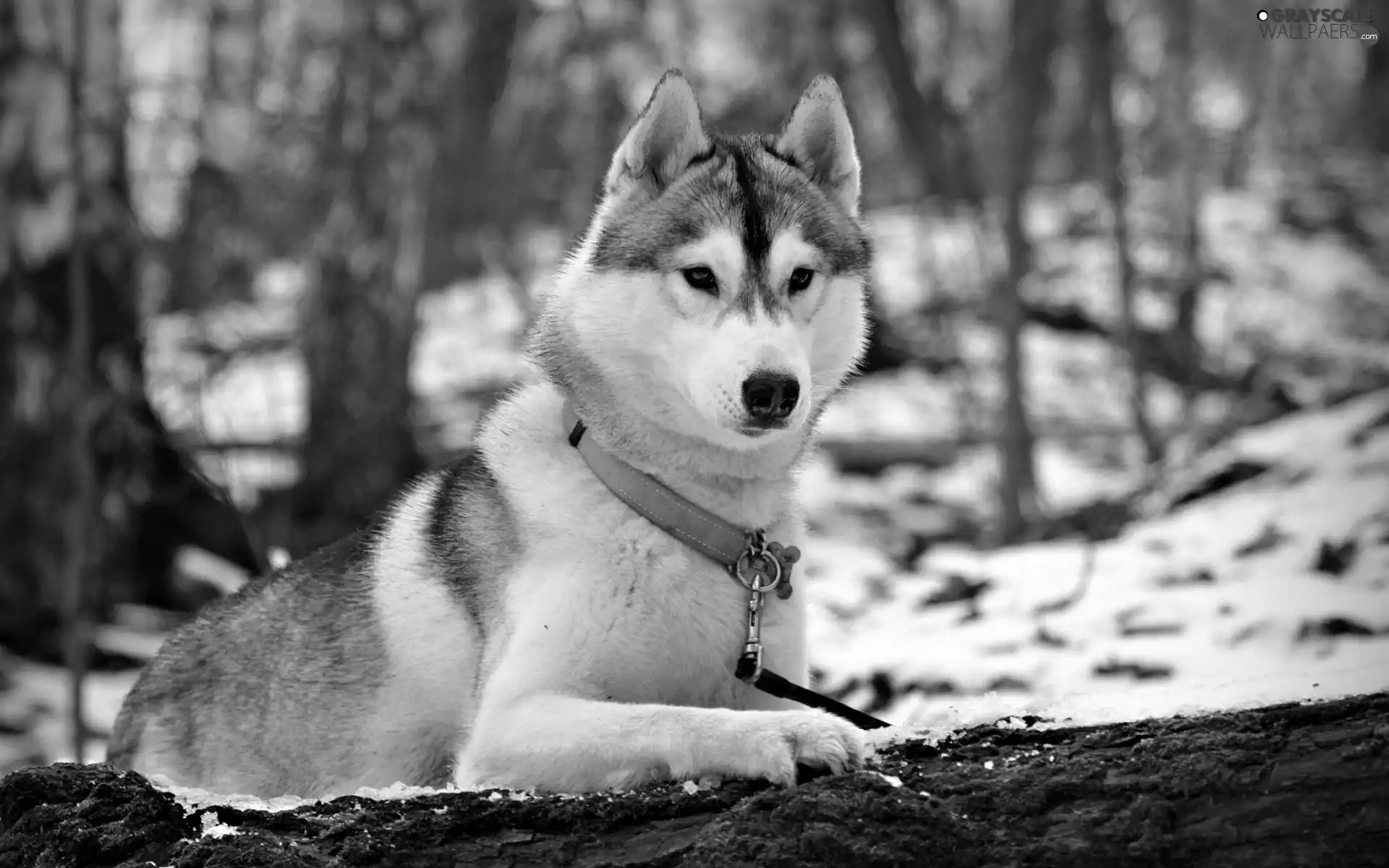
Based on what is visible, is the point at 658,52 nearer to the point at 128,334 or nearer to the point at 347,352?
the point at 347,352

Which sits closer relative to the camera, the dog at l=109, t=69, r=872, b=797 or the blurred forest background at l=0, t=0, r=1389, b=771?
the dog at l=109, t=69, r=872, b=797

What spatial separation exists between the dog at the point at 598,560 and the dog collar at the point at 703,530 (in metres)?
0.02

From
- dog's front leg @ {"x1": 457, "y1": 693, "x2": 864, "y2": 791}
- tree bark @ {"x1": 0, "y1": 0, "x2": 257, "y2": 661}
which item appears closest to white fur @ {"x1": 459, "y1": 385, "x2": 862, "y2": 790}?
dog's front leg @ {"x1": 457, "y1": 693, "x2": 864, "y2": 791}

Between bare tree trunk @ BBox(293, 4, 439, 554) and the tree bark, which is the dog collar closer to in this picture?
the tree bark

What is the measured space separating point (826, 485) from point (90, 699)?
591 cm

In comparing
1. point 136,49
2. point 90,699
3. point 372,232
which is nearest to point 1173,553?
point 90,699

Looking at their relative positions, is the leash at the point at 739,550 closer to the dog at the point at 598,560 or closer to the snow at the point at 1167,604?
the dog at the point at 598,560

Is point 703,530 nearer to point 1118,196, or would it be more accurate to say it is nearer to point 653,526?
point 653,526

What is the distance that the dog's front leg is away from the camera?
7.69 ft

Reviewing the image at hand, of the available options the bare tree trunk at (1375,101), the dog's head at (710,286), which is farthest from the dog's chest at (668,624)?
the bare tree trunk at (1375,101)

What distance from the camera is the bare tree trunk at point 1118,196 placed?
9.06m

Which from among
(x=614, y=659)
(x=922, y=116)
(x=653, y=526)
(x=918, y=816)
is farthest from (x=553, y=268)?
(x=922, y=116)

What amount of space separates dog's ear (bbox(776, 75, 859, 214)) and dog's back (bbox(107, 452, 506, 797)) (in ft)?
4.28

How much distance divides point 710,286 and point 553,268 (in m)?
3.17
